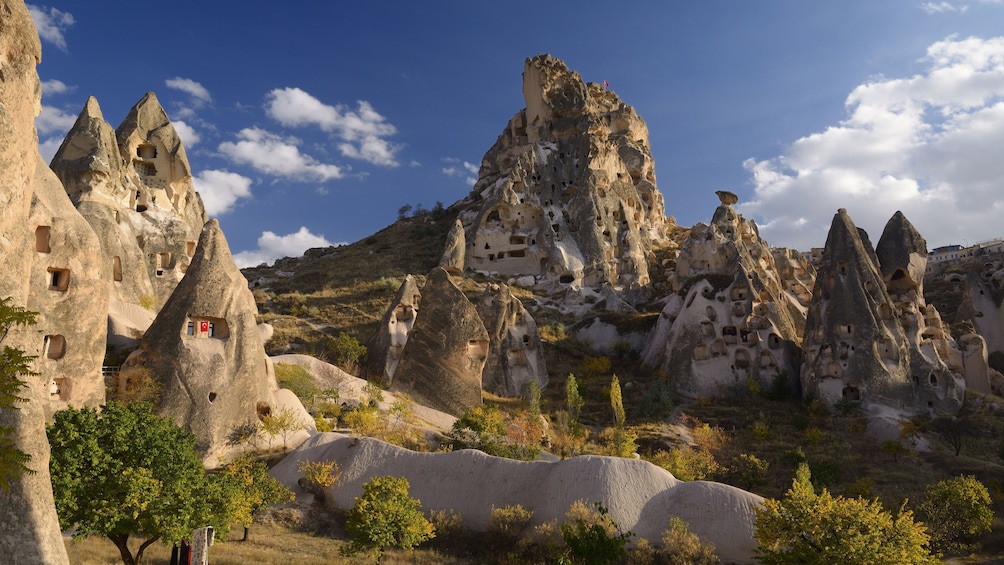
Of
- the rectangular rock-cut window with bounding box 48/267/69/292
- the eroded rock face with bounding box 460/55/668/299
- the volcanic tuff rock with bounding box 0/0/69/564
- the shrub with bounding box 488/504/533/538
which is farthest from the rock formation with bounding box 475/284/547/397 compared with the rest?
the volcanic tuff rock with bounding box 0/0/69/564

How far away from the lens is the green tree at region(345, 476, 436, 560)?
18969 millimetres

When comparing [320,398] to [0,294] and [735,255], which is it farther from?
[735,255]

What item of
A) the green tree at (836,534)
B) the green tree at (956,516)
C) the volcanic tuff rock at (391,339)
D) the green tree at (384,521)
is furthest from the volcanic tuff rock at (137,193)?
the green tree at (956,516)

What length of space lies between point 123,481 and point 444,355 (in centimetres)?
2069

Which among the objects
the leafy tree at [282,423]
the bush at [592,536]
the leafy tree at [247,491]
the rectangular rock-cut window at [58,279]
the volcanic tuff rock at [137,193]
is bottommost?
the bush at [592,536]

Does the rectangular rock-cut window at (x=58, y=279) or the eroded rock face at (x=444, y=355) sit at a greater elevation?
the rectangular rock-cut window at (x=58, y=279)

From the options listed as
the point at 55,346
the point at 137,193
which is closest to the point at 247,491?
the point at 55,346

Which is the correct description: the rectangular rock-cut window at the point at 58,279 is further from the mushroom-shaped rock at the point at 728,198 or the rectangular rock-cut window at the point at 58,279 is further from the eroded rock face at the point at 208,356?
the mushroom-shaped rock at the point at 728,198

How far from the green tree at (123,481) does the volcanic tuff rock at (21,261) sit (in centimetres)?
254

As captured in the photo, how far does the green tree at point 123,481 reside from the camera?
53.5 ft

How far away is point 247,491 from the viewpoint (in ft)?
72.1

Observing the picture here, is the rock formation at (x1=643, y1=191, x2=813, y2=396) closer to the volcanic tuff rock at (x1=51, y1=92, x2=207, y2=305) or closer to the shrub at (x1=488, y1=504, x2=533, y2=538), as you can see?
the shrub at (x1=488, y1=504, x2=533, y2=538)

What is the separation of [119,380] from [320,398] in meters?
9.31

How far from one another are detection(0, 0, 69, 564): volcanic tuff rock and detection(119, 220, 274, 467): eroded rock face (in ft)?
31.3
